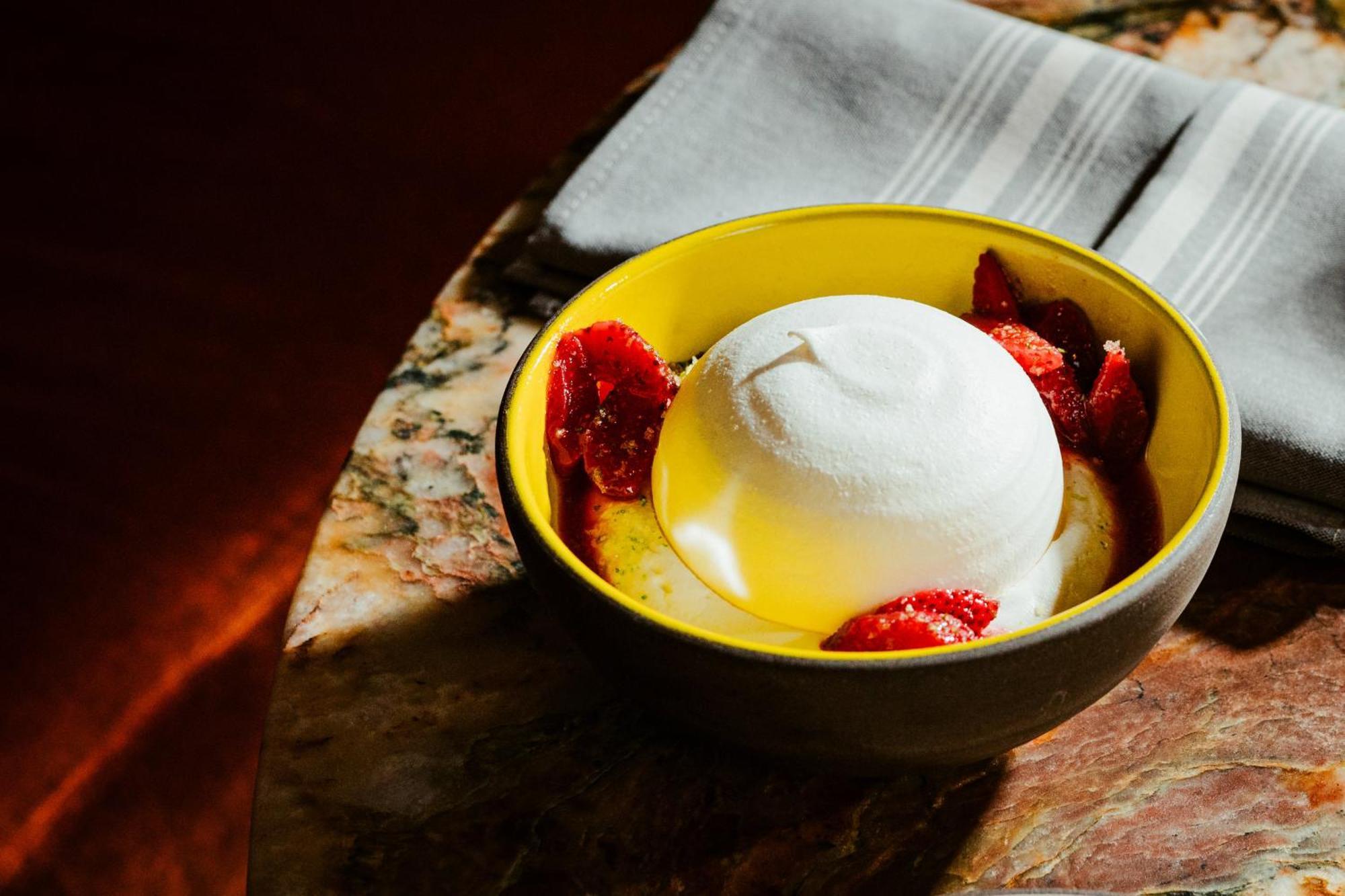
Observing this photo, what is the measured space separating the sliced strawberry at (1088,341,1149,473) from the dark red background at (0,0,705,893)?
1.10 metres

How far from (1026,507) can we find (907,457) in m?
0.06

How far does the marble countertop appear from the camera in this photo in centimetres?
53

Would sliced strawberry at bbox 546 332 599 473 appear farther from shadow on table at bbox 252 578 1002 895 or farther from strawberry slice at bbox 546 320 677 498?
shadow on table at bbox 252 578 1002 895

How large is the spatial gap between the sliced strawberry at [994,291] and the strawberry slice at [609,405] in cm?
17

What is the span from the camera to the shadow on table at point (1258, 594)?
0.62m

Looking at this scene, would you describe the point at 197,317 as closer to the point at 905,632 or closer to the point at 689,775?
the point at 689,775

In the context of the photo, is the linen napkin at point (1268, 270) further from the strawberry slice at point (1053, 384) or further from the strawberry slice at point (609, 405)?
the strawberry slice at point (609, 405)

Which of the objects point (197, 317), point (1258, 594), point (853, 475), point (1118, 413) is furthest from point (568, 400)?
point (197, 317)

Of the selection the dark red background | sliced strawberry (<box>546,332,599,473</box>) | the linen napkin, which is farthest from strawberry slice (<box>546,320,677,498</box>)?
the dark red background

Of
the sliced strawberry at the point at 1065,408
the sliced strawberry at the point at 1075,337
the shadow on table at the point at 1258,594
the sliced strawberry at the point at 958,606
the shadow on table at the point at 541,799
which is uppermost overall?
the sliced strawberry at the point at 1075,337

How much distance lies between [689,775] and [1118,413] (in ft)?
0.87

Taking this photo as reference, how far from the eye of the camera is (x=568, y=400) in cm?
59

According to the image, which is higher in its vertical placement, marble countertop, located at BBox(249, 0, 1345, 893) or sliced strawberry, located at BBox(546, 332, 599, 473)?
sliced strawberry, located at BBox(546, 332, 599, 473)

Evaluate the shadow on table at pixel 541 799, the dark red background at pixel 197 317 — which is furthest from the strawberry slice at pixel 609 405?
the dark red background at pixel 197 317
